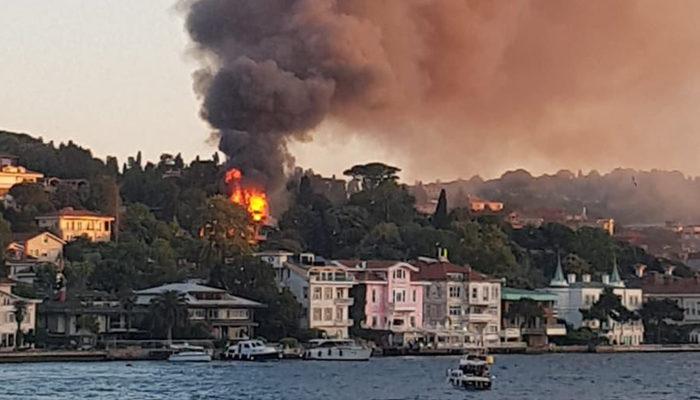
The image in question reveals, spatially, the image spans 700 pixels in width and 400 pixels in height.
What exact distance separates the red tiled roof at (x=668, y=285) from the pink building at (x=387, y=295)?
21.8 meters

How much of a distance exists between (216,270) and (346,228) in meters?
23.3

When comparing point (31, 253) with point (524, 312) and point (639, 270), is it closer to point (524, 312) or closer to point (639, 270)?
point (524, 312)

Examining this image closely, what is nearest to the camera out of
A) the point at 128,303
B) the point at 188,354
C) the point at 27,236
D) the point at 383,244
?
the point at 188,354

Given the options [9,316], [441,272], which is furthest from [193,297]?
[441,272]

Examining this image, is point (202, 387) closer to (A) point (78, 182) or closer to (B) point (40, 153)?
(A) point (78, 182)

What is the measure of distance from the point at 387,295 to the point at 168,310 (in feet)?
50.0

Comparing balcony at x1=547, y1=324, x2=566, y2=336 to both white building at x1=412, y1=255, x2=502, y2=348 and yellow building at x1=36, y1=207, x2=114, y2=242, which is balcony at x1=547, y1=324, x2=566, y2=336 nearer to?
white building at x1=412, y1=255, x2=502, y2=348

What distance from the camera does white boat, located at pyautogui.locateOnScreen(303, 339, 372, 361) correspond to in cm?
7194

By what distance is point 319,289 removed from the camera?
260 ft

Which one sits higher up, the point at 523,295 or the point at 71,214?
the point at 71,214

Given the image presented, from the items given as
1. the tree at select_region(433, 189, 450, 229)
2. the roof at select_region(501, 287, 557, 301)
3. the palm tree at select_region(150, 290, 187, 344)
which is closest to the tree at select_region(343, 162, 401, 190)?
the tree at select_region(433, 189, 450, 229)

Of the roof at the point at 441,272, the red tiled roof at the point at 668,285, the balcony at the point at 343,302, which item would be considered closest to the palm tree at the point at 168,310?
the balcony at the point at 343,302

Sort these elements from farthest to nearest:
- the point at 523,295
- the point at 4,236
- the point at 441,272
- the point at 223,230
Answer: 1. the point at 523,295
2. the point at 4,236
3. the point at 441,272
4. the point at 223,230

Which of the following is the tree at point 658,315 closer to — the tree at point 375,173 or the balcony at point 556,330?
the balcony at point 556,330
